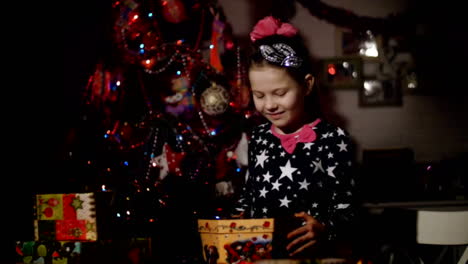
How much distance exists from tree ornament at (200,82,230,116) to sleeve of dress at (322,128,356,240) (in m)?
0.75

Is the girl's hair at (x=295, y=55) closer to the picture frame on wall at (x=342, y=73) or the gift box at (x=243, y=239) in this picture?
the gift box at (x=243, y=239)

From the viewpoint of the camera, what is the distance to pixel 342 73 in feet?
10.5

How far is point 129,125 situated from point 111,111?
0.60ft

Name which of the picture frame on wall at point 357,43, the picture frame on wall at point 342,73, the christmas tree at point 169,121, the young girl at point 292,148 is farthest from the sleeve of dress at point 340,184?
the picture frame on wall at point 357,43

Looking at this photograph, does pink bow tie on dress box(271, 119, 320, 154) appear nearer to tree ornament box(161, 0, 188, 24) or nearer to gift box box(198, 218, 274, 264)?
gift box box(198, 218, 274, 264)

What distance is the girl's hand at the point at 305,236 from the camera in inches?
74.3

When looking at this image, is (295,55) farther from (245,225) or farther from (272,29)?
(245,225)

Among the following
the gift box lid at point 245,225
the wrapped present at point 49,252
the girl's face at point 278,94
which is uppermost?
the girl's face at point 278,94

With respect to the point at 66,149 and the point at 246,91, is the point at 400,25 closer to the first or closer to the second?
the point at 246,91

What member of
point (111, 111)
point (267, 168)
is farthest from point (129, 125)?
point (267, 168)

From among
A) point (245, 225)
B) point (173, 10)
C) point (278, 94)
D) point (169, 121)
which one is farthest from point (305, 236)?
point (173, 10)

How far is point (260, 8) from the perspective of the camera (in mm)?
3217

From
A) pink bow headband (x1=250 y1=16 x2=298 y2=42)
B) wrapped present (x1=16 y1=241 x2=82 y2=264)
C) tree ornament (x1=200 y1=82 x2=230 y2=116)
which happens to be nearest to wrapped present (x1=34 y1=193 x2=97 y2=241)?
wrapped present (x1=16 y1=241 x2=82 y2=264)

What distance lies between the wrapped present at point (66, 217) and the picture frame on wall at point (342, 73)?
1.89 metres
